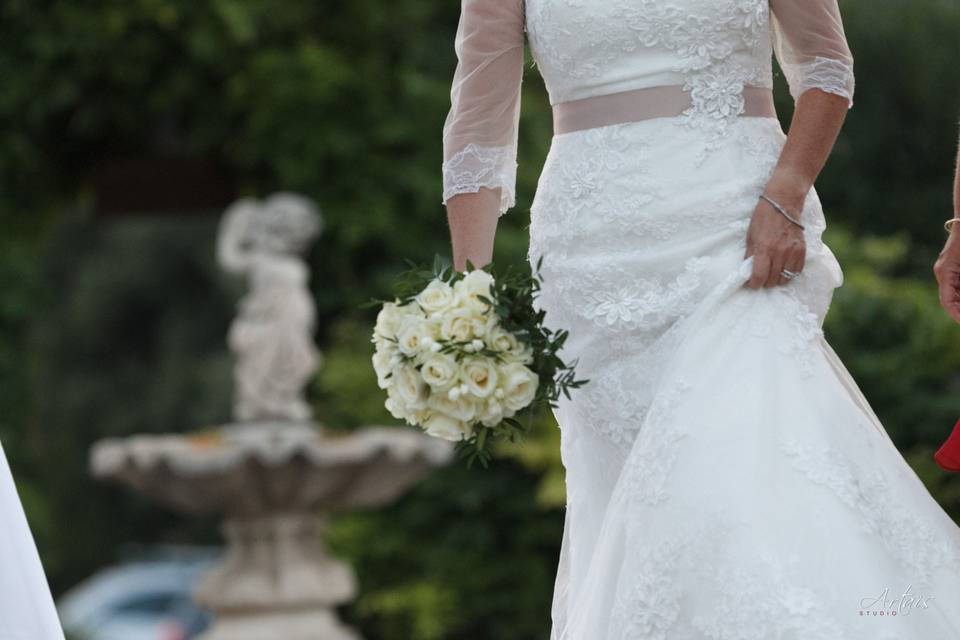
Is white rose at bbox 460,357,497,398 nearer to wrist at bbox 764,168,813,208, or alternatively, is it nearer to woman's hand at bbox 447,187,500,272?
woman's hand at bbox 447,187,500,272

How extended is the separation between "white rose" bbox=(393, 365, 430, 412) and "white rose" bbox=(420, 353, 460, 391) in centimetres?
3

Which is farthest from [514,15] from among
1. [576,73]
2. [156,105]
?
[156,105]

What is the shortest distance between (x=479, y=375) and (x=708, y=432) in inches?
17.4

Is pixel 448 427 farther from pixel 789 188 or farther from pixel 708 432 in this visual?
pixel 789 188

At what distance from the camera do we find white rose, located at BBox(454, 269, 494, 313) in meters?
3.32

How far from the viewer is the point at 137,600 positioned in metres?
14.6

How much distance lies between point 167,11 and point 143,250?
9.27 feet

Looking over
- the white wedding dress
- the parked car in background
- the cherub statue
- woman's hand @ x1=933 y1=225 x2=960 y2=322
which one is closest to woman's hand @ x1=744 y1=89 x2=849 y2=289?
woman's hand @ x1=933 y1=225 x2=960 y2=322

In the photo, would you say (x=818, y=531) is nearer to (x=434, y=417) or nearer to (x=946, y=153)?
(x=434, y=417)

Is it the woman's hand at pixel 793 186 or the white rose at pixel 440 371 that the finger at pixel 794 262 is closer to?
the woman's hand at pixel 793 186

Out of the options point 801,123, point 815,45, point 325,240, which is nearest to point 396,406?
point 801,123

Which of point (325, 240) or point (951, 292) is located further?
point (325, 240)

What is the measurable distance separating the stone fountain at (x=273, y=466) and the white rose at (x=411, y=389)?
250 inches

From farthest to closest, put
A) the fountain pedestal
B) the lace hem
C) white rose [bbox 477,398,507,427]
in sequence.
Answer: the fountain pedestal, the lace hem, white rose [bbox 477,398,507,427]
